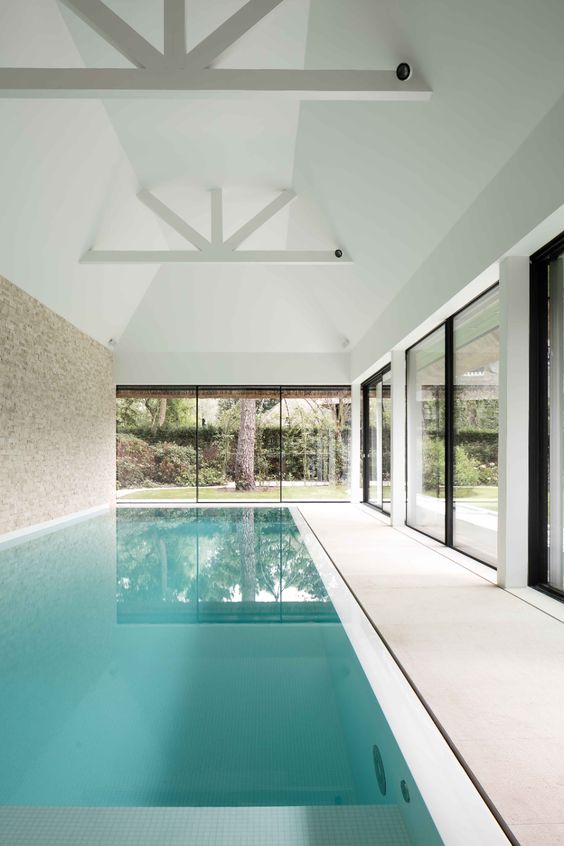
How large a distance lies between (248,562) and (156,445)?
25.7 feet

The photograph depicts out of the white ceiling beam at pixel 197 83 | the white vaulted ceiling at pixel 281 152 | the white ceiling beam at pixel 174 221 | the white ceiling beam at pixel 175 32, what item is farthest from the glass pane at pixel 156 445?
the white ceiling beam at pixel 175 32

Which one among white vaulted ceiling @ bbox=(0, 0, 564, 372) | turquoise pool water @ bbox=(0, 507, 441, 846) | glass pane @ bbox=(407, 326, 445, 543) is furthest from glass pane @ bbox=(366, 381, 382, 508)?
turquoise pool water @ bbox=(0, 507, 441, 846)

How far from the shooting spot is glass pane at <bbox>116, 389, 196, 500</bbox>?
13445 mm

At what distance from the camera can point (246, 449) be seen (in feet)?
45.0

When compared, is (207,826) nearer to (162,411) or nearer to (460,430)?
(460,430)

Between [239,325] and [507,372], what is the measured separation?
8534mm

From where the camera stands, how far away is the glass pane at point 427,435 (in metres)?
7.21

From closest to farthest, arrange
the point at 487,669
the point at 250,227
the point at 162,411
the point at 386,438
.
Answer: the point at 487,669
the point at 250,227
the point at 386,438
the point at 162,411

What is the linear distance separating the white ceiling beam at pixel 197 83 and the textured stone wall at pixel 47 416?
11.6ft

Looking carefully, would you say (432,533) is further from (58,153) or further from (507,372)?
(58,153)

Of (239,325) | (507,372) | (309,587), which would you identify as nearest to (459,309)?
(507,372)

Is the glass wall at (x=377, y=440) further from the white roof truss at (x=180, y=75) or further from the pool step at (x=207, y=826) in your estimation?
the pool step at (x=207, y=826)

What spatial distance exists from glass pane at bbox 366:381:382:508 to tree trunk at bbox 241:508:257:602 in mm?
2824

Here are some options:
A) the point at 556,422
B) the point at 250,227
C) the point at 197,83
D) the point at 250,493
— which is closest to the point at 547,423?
the point at 556,422
